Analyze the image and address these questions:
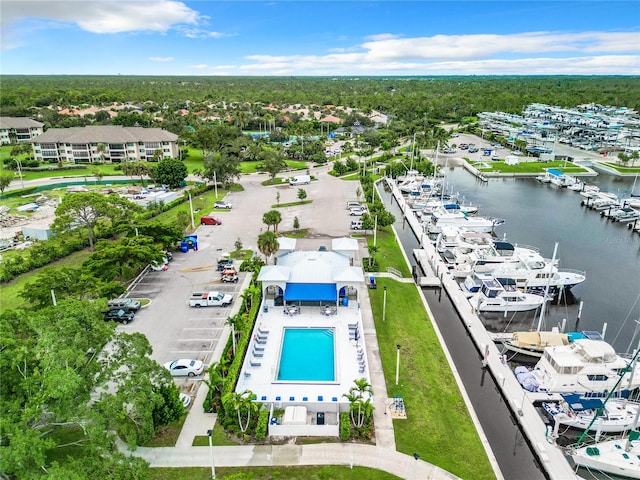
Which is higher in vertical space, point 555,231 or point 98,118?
point 98,118

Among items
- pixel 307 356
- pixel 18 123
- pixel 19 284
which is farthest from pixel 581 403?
pixel 18 123

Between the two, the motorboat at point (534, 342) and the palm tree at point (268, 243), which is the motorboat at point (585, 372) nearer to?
the motorboat at point (534, 342)

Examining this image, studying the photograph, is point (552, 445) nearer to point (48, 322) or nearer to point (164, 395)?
point (164, 395)

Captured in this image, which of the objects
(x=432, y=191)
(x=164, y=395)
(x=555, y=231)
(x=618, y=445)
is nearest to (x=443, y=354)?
(x=618, y=445)

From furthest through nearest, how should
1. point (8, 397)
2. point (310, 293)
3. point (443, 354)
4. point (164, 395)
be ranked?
point (310, 293) → point (443, 354) → point (164, 395) → point (8, 397)

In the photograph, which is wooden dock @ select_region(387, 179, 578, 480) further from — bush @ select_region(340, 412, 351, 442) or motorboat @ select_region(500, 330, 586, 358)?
bush @ select_region(340, 412, 351, 442)

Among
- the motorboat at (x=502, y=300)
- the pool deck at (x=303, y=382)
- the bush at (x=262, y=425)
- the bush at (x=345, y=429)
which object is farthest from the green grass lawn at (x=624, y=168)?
the bush at (x=262, y=425)
